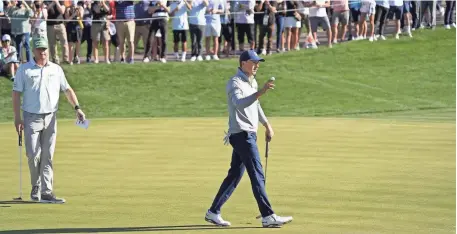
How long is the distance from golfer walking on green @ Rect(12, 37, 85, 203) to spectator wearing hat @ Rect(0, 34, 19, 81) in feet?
46.2

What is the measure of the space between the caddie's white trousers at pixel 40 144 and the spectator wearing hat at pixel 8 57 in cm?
1413

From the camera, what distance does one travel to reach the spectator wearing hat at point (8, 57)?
2828cm

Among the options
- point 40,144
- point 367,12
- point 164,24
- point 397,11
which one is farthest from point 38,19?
point 40,144

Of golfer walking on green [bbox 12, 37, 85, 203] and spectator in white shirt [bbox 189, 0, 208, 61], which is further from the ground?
golfer walking on green [bbox 12, 37, 85, 203]

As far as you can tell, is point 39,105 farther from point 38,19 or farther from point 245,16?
point 245,16

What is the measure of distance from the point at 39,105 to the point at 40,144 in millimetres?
495

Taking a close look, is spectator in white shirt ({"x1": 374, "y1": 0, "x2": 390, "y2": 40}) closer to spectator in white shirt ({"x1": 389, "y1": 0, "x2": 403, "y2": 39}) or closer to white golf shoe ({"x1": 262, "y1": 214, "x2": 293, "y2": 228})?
spectator in white shirt ({"x1": 389, "y1": 0, "x2": 403, "y2": 39})

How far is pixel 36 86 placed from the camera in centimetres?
1435

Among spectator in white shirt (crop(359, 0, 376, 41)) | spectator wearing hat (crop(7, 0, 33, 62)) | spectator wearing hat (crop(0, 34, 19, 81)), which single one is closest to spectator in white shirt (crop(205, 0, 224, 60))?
spectator in white shirt (crop(359, 0, 376, 41))

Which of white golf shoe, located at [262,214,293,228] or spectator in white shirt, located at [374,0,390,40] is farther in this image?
spectator in white shirt, located at [374,0,390,40]

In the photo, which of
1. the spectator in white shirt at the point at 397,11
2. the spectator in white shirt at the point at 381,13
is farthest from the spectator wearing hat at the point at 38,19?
the spectator in white shirt at the point at 397,11

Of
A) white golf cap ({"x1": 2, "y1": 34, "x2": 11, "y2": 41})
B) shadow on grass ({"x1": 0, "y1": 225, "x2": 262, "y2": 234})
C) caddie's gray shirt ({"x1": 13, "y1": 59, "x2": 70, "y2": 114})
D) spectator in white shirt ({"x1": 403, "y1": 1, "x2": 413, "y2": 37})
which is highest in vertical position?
caddie's gray shirt ({"x1": 13, "y1": 59, "x2": 70, "y2": 114})

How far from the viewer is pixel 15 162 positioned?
18.7 m

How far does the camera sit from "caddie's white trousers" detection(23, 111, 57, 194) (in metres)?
14.4
